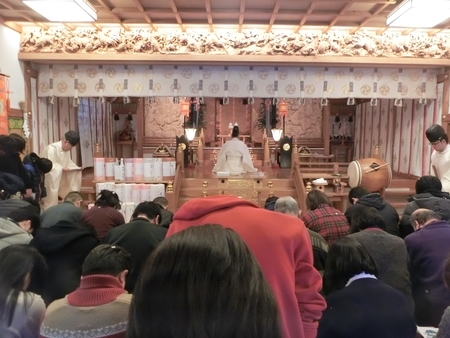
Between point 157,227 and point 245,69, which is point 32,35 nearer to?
point 245,69

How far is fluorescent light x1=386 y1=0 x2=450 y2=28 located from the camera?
403 centimetres

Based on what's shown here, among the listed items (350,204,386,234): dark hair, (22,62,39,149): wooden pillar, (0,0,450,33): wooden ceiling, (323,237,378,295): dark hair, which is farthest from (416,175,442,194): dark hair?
(22,62,39,149): wooden pillar

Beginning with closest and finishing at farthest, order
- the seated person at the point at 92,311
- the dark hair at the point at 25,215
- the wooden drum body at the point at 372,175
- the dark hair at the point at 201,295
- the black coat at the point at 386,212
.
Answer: the dark hair at the point at 201,295, the seated person at the point at 92,311, the dark hair at the point at 25,215, the black coat at the point at 386,212, the wooden drum body at the point at 372,175

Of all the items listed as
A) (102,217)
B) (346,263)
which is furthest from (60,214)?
(346,263)

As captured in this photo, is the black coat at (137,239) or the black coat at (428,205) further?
the black coat at (428,205)

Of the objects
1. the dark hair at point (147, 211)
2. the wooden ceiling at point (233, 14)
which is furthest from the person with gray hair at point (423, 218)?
the wooden ceiling at point (233, 14)

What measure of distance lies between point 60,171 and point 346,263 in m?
4.67

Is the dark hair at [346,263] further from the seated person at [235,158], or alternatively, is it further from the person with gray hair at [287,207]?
the seated person at [235,158]

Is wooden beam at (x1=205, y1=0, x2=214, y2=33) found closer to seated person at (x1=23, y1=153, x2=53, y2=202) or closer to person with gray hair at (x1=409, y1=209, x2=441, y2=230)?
seated person at (x1=23, y1=153, x2=53, y2=202)

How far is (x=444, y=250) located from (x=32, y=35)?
5.77 m

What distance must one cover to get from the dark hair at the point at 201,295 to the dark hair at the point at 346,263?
1430 mm

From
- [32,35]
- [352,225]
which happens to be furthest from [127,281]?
[32,35]

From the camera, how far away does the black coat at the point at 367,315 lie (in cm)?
177

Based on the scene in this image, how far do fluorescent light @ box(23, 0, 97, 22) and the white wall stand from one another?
3.81 ft
